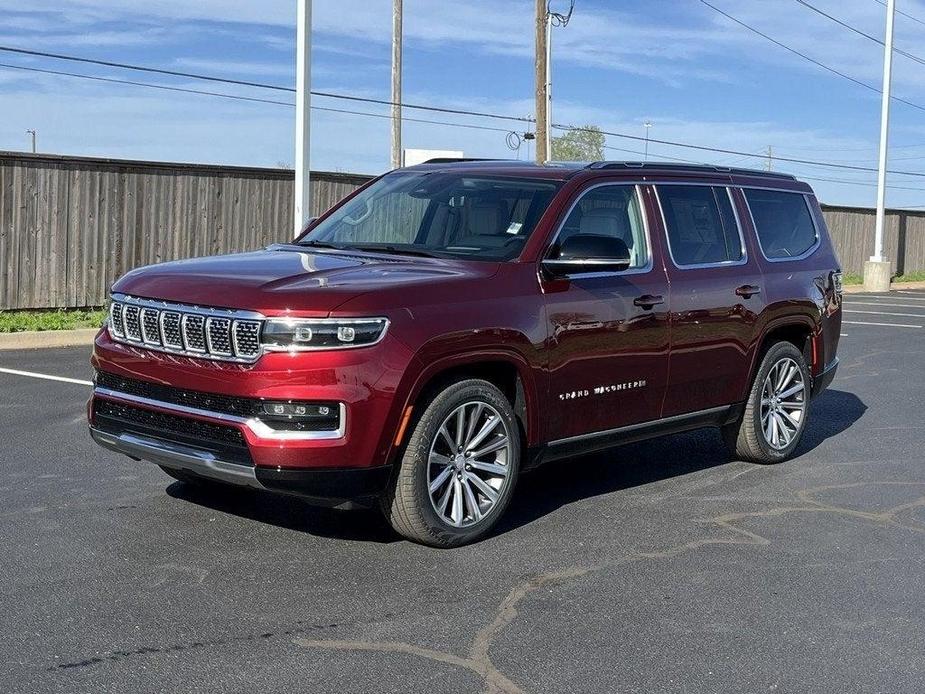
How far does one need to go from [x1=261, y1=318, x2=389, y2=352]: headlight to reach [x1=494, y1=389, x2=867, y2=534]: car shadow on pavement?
156 centimetres

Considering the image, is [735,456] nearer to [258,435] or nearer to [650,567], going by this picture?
[650,567]

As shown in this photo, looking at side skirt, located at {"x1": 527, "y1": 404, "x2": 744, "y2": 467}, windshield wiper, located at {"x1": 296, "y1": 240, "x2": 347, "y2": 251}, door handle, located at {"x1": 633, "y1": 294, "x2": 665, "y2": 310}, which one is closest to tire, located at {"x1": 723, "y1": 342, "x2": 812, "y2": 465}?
side skirt, located at {"x1": 527, "y1": 404, "x2": 744, "y2": 467}

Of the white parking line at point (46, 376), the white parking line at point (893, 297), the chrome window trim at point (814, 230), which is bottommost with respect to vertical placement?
the white parking line at point (46, 376)

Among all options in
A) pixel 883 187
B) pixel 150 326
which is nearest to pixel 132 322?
pixel 150 326

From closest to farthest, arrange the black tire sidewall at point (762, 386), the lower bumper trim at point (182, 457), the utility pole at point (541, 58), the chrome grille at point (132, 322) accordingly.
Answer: the lower bumper trim at point (182, 457)
the chrome grille at point (132, 322)
the black tire sidewall at point (762, 386)
the utility pole at point (541, 58)

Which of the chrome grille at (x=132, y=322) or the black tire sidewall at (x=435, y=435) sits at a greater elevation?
the chrome grille at (x=132, y=322)

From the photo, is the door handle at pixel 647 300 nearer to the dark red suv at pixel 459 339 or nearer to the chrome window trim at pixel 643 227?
the dark red suv at pixel 459 339

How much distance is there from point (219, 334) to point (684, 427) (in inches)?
127

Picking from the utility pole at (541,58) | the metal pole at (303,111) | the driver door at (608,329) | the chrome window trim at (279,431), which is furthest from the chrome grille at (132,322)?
the utility pole at (541,58)

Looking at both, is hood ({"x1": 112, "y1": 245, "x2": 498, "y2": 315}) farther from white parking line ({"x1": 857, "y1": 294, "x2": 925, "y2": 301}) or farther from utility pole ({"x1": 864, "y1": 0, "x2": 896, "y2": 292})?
utility pole ({"x1": 864, "y1": 0, "x2": 896, "y2": 292})

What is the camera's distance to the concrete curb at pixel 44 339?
1482 cm

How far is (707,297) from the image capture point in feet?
25.2

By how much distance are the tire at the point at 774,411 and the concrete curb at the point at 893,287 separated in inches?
1069

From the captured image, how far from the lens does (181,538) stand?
242 inches
